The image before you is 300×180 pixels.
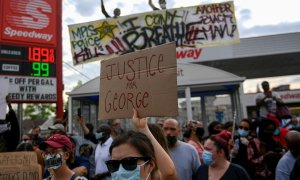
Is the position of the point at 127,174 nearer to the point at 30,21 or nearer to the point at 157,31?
the point at 30,21

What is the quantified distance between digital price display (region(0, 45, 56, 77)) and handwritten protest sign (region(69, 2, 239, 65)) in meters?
1.27

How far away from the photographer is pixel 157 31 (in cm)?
1005

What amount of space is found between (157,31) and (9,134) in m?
6.52

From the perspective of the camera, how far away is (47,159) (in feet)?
9.91

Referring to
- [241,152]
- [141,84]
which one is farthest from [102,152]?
[141,84]

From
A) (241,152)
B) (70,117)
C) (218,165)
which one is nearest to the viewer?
(218,165)

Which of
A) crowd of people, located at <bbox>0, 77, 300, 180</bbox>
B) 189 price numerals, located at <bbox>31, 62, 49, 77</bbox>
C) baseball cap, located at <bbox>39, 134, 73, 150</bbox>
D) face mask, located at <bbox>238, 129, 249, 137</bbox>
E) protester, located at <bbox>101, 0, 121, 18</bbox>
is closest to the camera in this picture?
crowd of people, located at <bbox>0, 77, 300, 180</bbox>

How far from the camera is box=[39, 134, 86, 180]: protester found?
2979 mm

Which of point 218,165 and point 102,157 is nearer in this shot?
point 218,165

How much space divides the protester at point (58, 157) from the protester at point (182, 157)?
1224 millimetres

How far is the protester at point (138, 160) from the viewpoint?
1.93 metres

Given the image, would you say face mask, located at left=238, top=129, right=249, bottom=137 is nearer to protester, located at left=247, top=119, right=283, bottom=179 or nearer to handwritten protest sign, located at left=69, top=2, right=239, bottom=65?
protester, located at left=247, top=119, right=283, bottom=179

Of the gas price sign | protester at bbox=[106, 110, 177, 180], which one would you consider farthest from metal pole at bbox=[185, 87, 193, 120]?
protester at bbox=[106, 110, 177, 180]

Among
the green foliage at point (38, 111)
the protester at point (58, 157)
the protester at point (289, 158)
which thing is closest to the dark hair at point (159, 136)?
the protester at point (58, 157)
